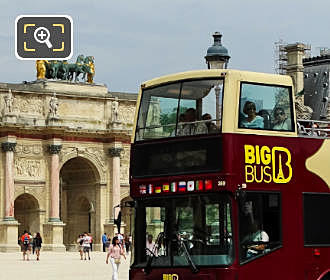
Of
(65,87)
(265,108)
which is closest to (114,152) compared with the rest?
(65,87)

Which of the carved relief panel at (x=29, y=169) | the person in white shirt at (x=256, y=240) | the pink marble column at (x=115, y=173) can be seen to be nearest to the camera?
the person in white shirt at (x=256, y=240)

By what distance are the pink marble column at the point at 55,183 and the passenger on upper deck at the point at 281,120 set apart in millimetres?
56301

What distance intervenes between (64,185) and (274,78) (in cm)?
6300

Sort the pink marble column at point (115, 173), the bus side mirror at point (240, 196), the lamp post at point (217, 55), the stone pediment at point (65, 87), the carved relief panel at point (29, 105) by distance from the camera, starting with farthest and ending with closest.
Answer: the pink marble column at point (115, 173) → the stone pediment at point (65, 87) → the carved relief panel at point (29, 105) → the lamp post at point (217, 55) → the bus side mirror at point (240, 196)

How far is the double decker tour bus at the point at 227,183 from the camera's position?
20.2 metres

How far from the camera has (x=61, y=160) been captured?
7762 centimetres

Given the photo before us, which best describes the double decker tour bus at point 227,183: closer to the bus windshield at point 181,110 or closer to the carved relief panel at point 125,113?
the bus windshield at point 181,110

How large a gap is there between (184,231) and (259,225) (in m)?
1.47

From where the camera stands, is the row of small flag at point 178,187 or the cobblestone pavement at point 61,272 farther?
→ the cobblestone pavement at point 61,272

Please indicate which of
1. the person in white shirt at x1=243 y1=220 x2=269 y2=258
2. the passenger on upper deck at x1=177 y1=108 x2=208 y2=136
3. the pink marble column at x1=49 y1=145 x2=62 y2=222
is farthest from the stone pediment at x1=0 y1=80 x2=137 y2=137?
the person in white shirt at x1=243 y1=220 x2=269 y2=258

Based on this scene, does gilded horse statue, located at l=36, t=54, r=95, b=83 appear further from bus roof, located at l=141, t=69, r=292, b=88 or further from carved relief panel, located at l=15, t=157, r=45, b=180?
bus roof, located at l=141, t=69, r=292, b=88

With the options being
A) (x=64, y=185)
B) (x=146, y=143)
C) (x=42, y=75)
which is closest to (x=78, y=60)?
(x=42, y=75)

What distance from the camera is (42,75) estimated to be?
79125mm

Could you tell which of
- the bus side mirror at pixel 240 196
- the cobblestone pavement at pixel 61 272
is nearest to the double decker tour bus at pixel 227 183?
the bus side mirror at pixel 240 196
